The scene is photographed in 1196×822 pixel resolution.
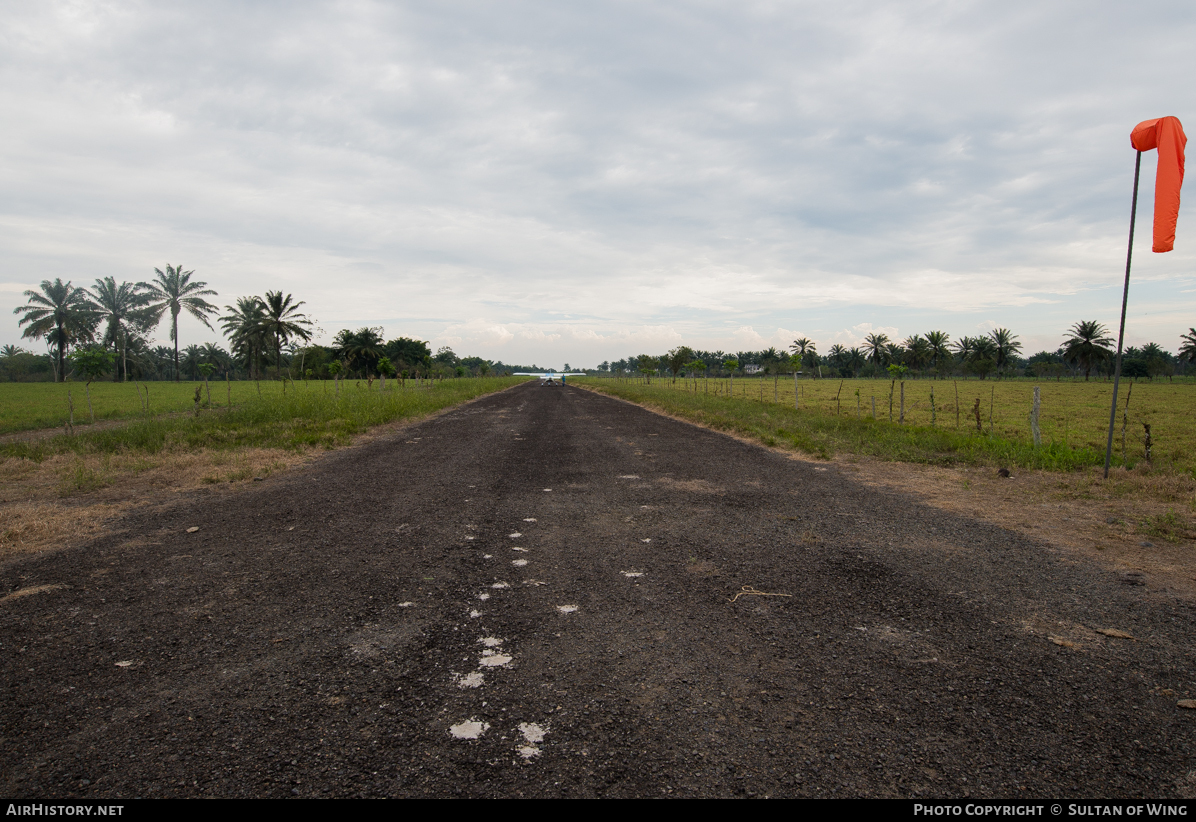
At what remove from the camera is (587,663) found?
272cm

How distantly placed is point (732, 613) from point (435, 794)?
1.99m

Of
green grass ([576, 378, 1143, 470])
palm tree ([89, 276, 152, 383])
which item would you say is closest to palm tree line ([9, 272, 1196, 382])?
palm tree ([89, 276, 152, 383])

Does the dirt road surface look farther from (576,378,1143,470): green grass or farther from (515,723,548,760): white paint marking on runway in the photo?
(576,378,1143,470): green grass

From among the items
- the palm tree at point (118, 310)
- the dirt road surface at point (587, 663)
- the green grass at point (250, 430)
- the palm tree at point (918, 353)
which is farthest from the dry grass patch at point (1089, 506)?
the palm tree at point (918, 353)

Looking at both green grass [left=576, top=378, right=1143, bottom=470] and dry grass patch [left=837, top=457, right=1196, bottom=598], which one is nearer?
dry grass patch [left=837, top=457, right=1196, bottom=598]

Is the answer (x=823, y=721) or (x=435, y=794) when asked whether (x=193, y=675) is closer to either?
(x=435, y=794)

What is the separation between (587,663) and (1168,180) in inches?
330

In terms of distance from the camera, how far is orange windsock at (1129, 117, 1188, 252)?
625 centimetres

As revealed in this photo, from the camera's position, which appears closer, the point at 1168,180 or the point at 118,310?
the point at 1168,180

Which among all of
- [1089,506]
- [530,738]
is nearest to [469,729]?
[530,738]

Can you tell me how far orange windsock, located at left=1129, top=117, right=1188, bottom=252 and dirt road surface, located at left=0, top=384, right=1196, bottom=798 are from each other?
4271 mm

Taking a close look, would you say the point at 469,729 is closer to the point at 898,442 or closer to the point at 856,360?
the point at 898,442
